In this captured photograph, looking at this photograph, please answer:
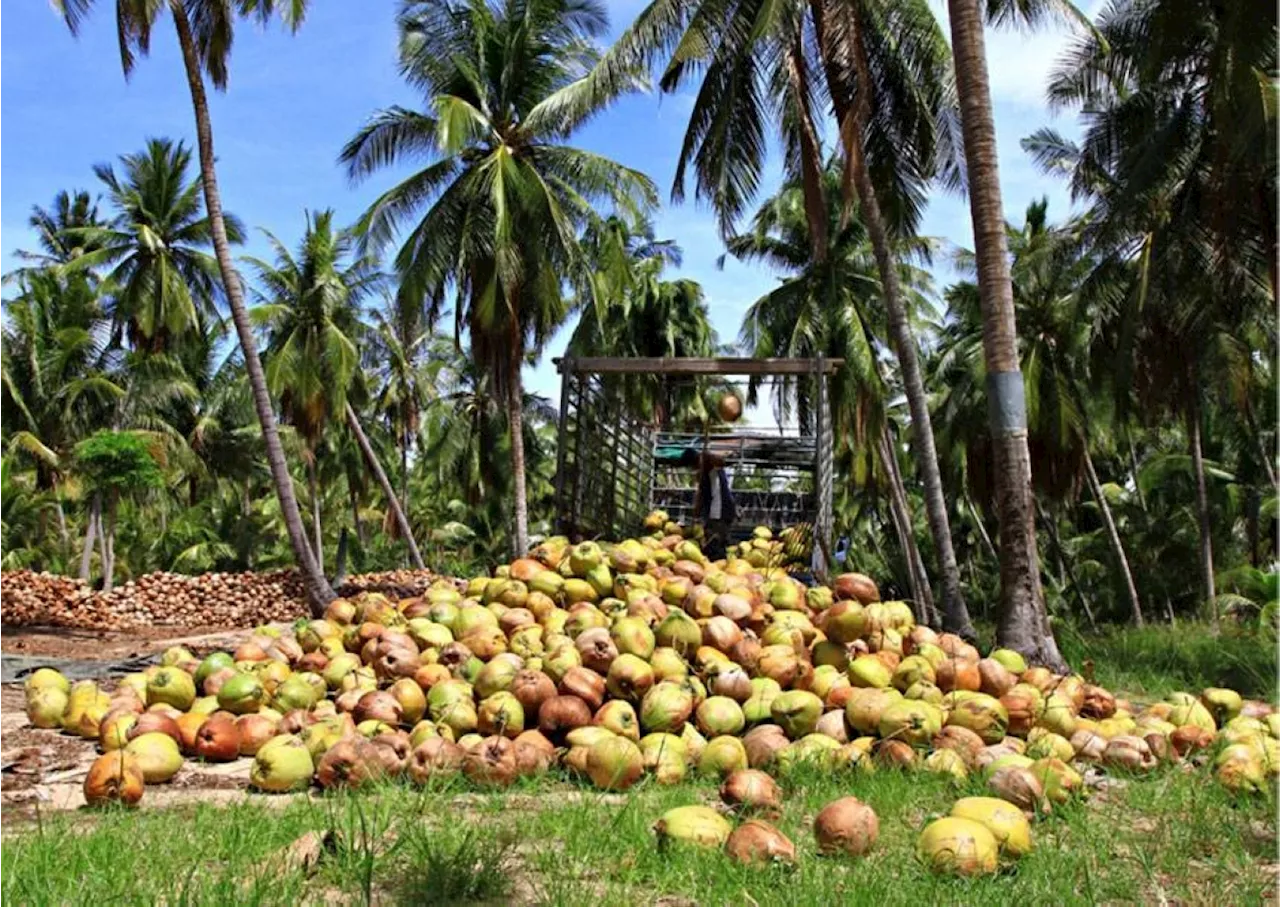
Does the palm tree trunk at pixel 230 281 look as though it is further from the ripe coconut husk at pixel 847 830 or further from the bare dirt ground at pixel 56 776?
the ripe coconut husk at pixel 847 830

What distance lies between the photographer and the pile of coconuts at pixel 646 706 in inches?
171

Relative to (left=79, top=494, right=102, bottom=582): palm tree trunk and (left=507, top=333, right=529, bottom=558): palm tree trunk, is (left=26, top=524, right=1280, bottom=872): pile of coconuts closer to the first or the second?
(left=507, top=333, right=529, bottom=558): palm tree trunk

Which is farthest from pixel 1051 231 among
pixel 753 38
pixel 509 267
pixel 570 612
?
pixel 570 612

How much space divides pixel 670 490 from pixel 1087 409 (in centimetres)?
1752

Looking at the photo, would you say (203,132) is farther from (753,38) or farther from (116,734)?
(116,734)

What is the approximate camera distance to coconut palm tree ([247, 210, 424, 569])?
26.4m

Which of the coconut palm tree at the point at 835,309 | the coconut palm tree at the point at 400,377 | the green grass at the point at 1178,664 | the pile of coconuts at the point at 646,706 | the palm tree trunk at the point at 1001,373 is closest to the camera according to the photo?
the pile of coconuts at the point at 646,706

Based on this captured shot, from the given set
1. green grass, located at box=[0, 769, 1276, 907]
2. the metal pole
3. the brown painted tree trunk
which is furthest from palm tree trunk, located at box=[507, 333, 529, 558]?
green grass, located at box=[0, 769, 1276, 907]

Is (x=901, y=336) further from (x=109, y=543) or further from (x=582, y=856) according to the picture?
(x=109, y=543)

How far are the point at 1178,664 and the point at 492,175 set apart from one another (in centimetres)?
1273

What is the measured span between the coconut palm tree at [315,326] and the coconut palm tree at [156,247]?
2425mm

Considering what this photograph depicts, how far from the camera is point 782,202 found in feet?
89.8

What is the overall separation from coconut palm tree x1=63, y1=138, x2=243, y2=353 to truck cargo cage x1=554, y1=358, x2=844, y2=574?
1776 cm

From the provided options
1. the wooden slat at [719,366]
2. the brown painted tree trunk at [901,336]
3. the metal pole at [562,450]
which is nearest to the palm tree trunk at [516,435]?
the wooden slat at [719,366]
